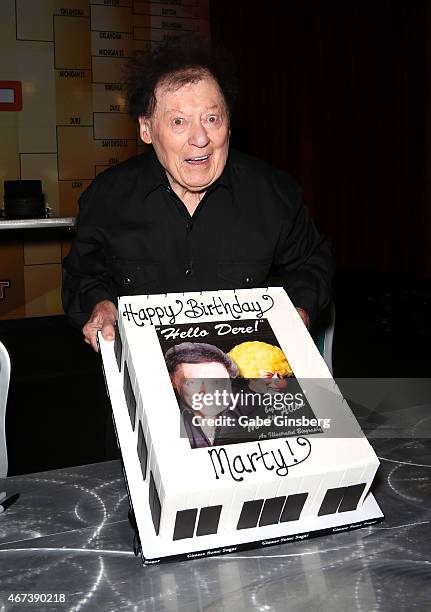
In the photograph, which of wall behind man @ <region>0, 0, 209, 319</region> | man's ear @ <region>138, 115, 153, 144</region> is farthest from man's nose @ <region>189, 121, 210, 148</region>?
wall behind man @ <region>0, 0, 209, 319</region>

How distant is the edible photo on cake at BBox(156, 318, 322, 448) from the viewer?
75 centimetres

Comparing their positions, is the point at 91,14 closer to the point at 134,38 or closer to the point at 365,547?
the point at 134,38

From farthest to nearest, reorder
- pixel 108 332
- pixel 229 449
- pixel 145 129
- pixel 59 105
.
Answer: pixel 59 105 → pixel 145 129 → pixel 108 332 → pixel 229 449

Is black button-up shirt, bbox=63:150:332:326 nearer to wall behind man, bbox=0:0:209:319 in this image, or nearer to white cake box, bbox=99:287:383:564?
white cake box, bbox=99:287:383:564

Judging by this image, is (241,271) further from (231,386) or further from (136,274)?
(231,386)

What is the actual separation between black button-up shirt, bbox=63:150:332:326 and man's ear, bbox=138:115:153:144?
14 cm

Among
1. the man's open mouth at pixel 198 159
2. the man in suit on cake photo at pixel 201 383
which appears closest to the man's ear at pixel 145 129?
the man's open mouth at pixel 198 159

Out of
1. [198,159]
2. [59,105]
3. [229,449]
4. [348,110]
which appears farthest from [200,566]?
[348,110]

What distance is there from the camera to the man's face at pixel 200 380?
76cm

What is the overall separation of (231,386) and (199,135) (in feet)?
1.57

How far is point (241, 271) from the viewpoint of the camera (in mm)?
1382

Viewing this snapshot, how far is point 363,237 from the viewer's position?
5629mm

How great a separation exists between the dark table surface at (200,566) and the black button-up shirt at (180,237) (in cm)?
52

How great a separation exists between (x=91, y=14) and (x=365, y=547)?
4520mm
